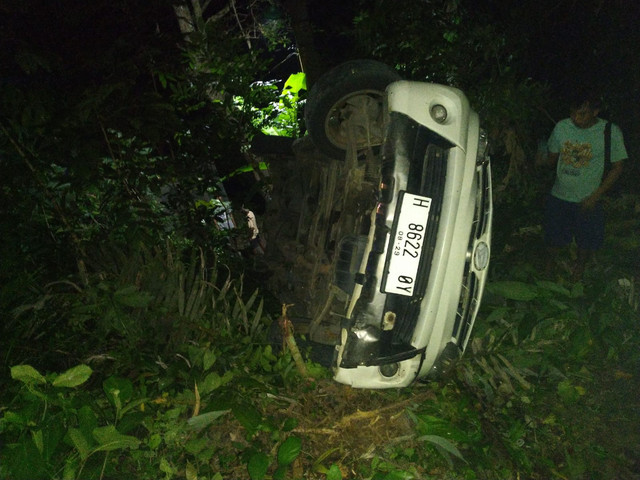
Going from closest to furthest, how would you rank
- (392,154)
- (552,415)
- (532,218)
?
(392,154)
(552,415)
(532,218)

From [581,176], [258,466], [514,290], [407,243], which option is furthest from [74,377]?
[581,176]

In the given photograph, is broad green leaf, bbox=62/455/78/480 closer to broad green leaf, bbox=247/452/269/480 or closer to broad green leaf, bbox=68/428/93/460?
broad green leaf, bbox=68/428/93/460

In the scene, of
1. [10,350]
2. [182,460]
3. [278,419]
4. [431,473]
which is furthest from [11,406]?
[431,473]

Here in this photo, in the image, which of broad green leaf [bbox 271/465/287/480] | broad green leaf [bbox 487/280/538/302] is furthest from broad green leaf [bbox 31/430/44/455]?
→ broad green leaf [bbox 487/280/538/302]

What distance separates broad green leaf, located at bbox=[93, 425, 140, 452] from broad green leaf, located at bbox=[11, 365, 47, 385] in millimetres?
456

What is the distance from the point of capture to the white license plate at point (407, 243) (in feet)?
8.39

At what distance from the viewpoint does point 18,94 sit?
10.2 feet

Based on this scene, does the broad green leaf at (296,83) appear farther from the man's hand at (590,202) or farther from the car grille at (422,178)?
the car grille at (422,178)

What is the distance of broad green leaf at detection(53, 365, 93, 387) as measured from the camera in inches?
94.2

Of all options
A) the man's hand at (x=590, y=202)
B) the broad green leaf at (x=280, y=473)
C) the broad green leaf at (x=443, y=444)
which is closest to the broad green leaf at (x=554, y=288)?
the man's hand at (x=590, y=202)

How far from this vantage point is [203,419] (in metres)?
2.42

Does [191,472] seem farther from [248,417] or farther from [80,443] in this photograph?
[80,443]

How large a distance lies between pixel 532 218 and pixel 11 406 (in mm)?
4862

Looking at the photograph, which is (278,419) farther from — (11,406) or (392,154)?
(392,154)
